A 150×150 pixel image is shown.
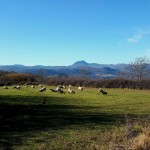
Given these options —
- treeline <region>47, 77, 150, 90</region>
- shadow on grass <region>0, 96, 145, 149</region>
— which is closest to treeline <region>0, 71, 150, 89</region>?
treeline <region>47, 77, 150, 90</region>

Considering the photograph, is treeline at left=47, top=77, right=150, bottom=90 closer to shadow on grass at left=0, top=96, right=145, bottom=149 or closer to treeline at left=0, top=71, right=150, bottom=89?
treeline at left=0, top=71, right=150, bottom=89

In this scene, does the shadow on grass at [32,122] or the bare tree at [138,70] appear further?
the bare tree at [138,70]

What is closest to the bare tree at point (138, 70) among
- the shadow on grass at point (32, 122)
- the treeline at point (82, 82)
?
the treeline at point (82, 82)

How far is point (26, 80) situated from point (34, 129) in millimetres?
71436

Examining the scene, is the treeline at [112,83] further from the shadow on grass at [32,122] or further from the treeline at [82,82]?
the shadow on grass at [32,122]

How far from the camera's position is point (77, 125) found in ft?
66.9

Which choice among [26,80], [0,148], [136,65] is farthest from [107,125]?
[136,65]

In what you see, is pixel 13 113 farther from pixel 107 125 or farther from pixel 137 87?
pixel 137 87

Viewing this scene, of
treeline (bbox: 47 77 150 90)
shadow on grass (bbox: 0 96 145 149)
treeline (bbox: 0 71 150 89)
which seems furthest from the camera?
treeline (bbox: 0 71 150 89)

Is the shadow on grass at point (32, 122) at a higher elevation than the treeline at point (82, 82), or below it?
below

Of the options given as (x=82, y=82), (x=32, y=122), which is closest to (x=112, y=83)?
(x=82, y=82)

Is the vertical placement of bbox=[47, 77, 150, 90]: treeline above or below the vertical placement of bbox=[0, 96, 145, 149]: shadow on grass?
above

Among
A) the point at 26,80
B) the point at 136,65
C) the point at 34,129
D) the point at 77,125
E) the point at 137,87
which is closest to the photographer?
the point at 34,129

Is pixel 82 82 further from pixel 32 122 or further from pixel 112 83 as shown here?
pixel 32 122
